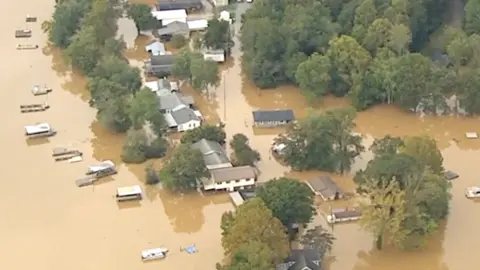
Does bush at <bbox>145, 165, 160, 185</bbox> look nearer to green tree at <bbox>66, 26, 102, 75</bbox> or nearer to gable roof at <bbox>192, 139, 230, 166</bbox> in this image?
gable roof at <bbox>192, 139, 230, 166</bbox>

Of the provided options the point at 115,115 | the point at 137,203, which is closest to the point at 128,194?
the point at 137,203

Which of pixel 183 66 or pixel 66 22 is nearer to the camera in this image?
pixel 183 66

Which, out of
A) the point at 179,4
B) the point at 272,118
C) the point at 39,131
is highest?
the point at 179,4

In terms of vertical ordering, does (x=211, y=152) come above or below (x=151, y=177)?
above

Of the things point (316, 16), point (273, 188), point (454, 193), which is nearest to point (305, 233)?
point (273, 188)

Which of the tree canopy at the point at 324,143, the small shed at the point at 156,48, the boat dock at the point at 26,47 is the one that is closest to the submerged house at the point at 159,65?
the small shed at the point at 156,48

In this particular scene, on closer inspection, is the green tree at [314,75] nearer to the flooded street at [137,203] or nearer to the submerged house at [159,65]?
the flooded street at [137,203]

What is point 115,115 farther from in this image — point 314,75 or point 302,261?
point 302,261
